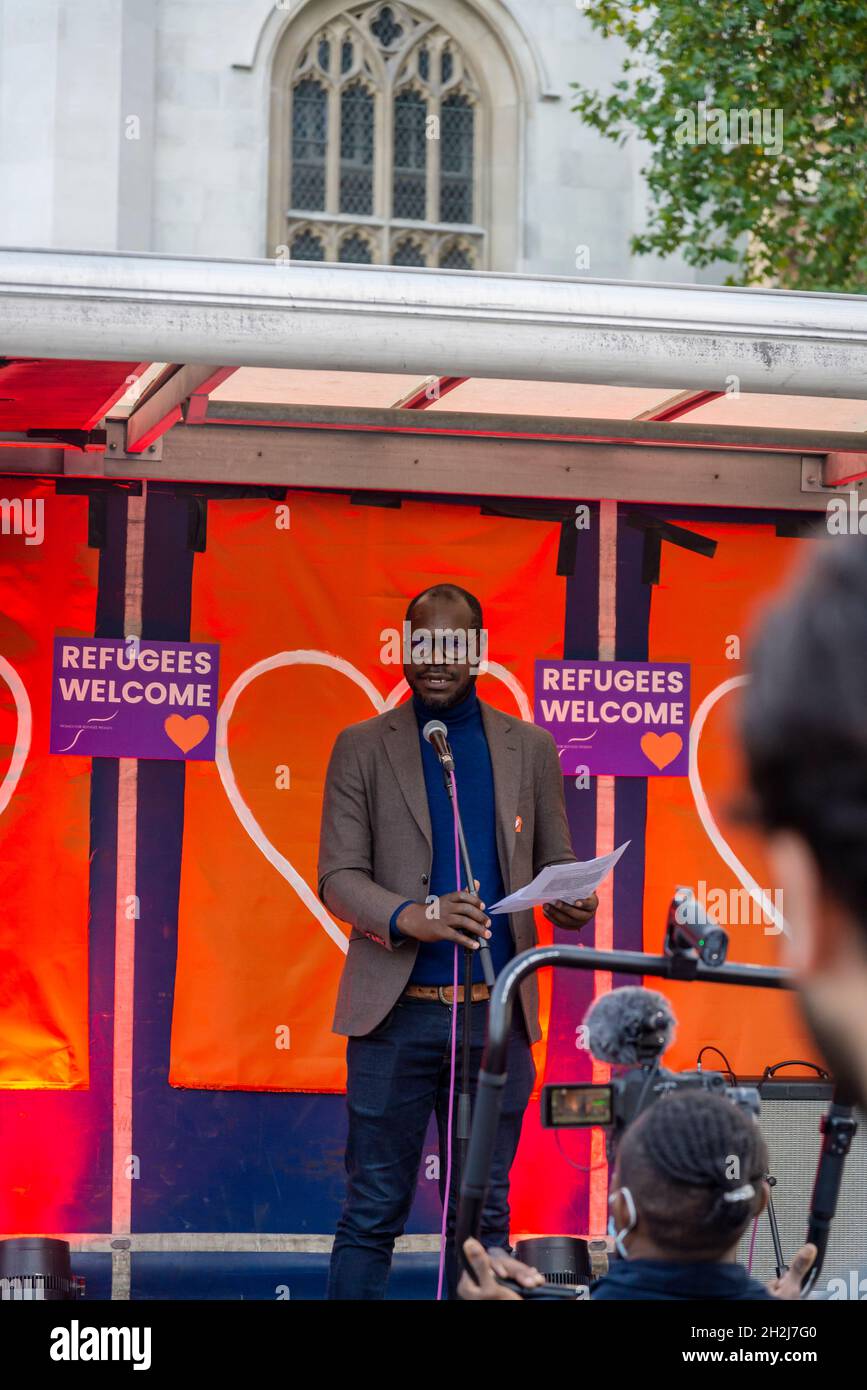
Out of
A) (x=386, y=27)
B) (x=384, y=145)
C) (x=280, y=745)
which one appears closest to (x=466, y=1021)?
(x=280, y=745)

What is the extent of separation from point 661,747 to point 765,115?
19.6 ft

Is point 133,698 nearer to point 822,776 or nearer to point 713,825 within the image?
point 713,825

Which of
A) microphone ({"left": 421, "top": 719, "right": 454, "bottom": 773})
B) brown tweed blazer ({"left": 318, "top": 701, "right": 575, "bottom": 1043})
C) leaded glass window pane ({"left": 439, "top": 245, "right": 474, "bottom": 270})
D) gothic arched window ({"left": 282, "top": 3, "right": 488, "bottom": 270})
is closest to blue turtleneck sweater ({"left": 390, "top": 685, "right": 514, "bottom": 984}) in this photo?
brown tweed blazer ({"left": 318, "top": 701, "right": 575, "bottom": 1043})

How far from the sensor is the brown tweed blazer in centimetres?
446

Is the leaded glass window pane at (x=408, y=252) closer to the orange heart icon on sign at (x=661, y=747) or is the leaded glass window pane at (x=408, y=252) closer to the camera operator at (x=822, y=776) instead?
the orange heart icon on sign at (x=661, y=747)

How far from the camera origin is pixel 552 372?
4.11 meters

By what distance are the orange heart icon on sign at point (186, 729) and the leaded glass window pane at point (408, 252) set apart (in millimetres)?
11888

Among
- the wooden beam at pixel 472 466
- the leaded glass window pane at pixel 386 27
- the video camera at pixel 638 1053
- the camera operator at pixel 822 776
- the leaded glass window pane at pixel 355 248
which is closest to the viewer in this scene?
the camera operator at pixel 822 776

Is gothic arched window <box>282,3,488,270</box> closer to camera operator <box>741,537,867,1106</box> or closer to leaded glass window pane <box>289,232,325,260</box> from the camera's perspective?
leaded glass window pane <box>289,232,325,260</box>

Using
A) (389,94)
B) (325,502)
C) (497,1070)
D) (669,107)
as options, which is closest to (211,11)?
(389,94)

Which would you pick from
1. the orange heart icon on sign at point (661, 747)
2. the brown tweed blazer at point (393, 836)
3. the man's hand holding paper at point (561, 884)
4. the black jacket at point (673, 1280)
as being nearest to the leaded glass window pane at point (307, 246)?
the orange heart icon on sign at point (661, 747)

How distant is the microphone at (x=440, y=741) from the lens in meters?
4.23

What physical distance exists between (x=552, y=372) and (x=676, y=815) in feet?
7.56

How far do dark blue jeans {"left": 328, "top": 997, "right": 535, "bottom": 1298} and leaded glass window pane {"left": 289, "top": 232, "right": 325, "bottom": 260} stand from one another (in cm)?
1290
